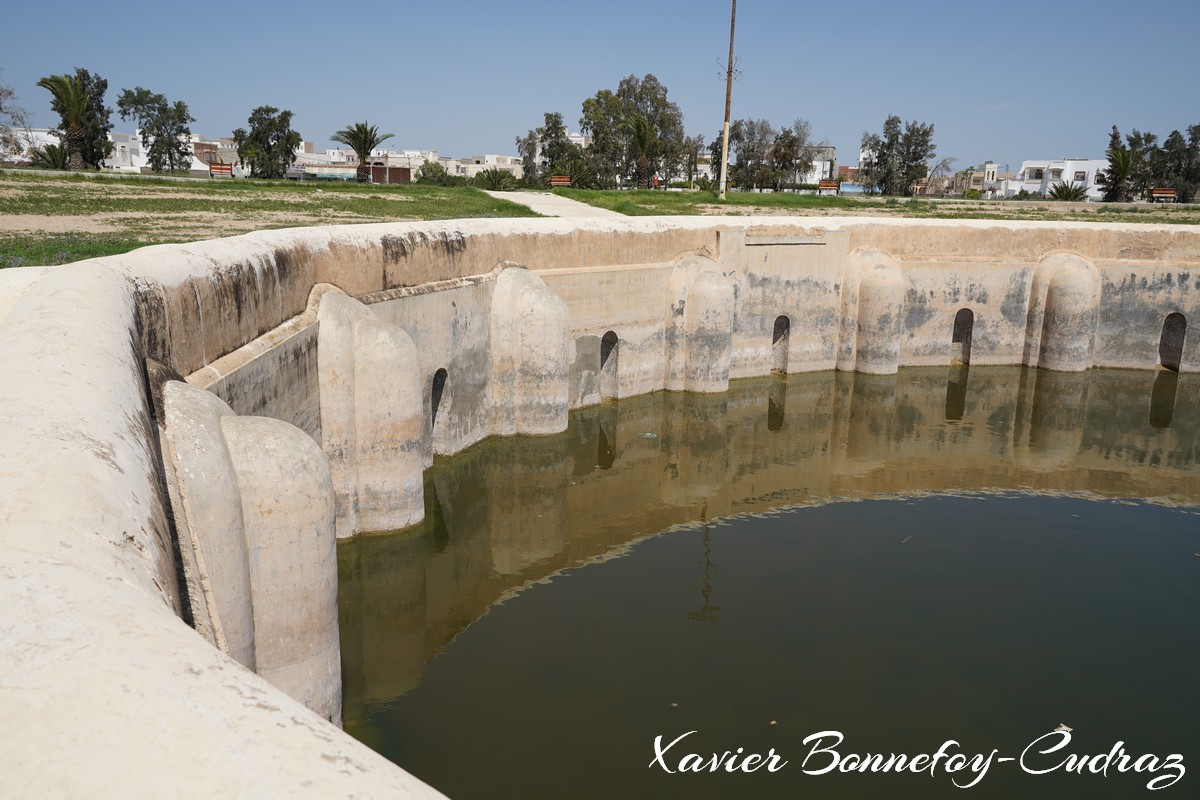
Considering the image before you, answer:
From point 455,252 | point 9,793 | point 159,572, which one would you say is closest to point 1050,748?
point 159,572

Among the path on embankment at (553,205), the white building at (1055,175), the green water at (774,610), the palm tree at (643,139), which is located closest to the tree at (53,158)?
the path on embankment at (553,205)

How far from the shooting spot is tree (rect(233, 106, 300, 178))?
39938 millimetres

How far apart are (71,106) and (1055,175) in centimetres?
6186

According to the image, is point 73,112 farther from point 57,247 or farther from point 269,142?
point 57,247

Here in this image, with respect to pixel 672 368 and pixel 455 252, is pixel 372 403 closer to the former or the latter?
pixel 455 252

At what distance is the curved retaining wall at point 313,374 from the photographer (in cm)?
194

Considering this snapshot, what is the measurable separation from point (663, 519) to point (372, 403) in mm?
3698

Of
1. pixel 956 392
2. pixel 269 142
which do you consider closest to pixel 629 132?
pixel 269 142

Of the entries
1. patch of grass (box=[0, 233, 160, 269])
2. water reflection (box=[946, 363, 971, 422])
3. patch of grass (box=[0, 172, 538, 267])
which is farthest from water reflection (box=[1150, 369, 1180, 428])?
patch of grass (box=[0, 233, 160, 269])

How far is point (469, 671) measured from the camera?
723cm

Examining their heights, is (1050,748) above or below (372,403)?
below

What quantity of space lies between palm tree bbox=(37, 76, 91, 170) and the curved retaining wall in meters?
24.2

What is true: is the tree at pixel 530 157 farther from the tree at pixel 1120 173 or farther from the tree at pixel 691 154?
the tree at pixel 1120 173

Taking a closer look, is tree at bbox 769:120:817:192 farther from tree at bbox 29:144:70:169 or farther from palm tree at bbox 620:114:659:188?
tree at bbox 29:144:70:169
